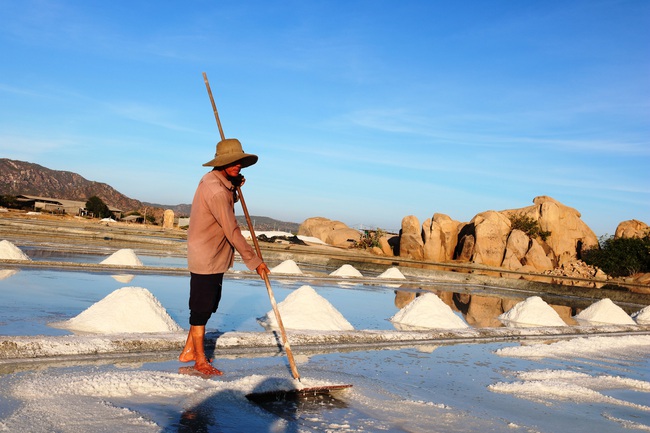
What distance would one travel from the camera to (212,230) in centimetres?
321

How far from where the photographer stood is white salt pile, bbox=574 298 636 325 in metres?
7.80

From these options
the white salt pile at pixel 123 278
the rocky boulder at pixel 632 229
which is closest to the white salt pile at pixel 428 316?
the white salt pile at pixel 123 278

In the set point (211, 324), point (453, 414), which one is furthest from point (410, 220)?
point (453, 414)

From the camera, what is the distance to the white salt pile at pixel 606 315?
7805 mm

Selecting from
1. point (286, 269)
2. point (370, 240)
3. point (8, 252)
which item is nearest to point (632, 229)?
point (370, 240)

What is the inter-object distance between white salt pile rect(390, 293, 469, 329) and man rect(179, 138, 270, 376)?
8.78ft

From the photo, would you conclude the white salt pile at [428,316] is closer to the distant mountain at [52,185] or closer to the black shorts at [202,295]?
the black shorts at [202,295]

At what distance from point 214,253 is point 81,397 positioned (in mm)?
954


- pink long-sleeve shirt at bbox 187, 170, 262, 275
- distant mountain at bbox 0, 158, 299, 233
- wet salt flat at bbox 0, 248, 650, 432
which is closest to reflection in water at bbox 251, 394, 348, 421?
wet salt flat at bbox 0, 248, 650, 432

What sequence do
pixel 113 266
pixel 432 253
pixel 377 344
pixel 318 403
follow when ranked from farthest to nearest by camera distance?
1. pixel 432 253
2. pixel 113 266
3. pixel 377 344
4. pixel 318 403

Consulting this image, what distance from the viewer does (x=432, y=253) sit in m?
26.9

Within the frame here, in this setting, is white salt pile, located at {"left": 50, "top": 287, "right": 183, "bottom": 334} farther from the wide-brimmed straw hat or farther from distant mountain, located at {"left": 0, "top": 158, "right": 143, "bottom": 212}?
distant mountain, located at {"left": 0, "top": 158, "right": 143, "bottom": 212}

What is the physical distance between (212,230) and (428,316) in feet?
9.74

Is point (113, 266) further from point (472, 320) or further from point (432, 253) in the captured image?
point (432, 253)
